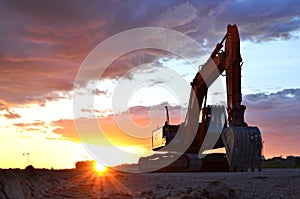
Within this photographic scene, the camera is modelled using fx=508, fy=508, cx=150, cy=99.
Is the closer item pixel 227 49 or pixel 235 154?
pixel 235 154

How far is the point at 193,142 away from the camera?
3775 cm

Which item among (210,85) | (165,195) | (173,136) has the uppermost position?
(210,85)

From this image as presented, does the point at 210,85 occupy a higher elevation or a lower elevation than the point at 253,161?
higher

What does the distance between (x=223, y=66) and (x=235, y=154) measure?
707 cm

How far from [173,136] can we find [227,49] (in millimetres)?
8415

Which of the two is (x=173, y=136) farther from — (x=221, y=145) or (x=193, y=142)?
(x=221, y=145)

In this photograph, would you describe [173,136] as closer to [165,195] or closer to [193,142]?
[193,142]

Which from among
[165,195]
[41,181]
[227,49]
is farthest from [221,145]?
[165,195]

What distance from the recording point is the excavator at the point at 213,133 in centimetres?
2973

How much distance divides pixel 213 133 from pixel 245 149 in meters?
6.69

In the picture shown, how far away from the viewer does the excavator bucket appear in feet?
96.9

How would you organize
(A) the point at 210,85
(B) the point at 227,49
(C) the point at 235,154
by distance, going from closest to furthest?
(C) the point at 235,154
(B) the point at 227,49
(A) the point at 210,85

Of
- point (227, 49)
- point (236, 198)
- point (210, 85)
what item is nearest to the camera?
point (236, 198)

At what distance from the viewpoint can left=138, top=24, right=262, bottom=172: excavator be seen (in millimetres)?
29734
